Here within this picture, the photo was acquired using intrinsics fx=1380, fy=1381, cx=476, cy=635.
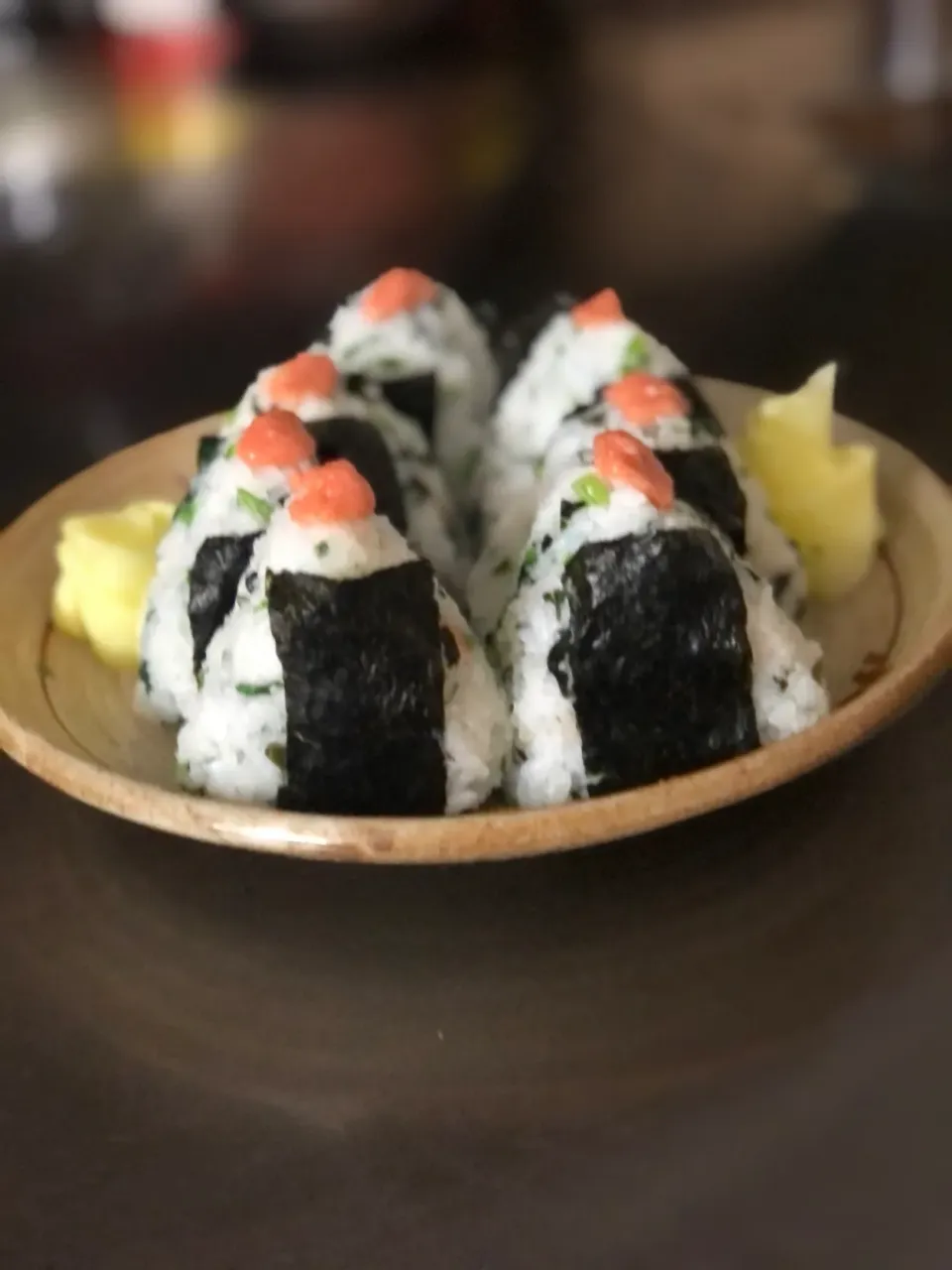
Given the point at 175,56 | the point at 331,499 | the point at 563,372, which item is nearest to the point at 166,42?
the point at 175,56

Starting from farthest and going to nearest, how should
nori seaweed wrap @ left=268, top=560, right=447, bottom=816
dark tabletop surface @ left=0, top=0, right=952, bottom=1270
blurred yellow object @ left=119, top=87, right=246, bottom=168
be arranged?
blurred yellow object @ left=119, top=87, right=246, bottom=168, nori seaweed wrap @ left=268, top=560, right=447, bottom=816, dark tabletop surface @ left=0, top=0, right=952, bottom=1270

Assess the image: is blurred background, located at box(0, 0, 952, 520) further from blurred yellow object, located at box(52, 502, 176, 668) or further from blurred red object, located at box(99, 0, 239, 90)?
blurred yellow object, located at box(52, 502, 176, 668)

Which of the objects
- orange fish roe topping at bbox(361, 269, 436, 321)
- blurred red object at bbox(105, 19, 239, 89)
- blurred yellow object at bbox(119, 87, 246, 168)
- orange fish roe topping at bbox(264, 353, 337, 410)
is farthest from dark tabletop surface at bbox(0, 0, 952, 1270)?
blurred red object at bbox(105, 19, 239, 89)

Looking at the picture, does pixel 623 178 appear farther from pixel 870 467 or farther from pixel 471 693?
pixel 471 693

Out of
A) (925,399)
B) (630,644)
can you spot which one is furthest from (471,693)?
(925,399)

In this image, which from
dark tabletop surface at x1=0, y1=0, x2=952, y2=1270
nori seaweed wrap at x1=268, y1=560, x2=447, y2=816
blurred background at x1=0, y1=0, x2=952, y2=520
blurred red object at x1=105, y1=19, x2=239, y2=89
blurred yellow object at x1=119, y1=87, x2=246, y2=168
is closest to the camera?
dark tabletop surface at x1=0, y1=0, x2=952, y2=1270

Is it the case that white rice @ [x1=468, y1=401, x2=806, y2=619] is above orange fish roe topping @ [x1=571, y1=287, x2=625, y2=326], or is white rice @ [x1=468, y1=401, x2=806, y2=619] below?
below
